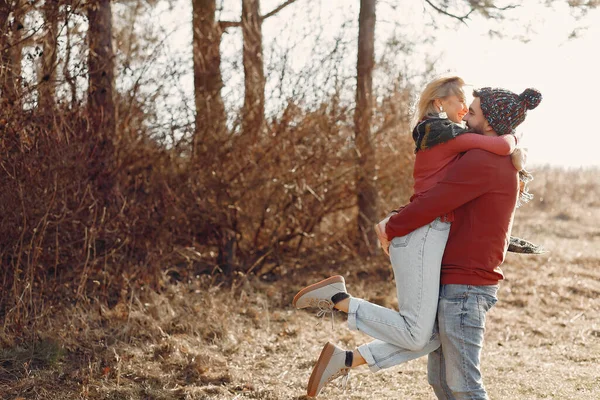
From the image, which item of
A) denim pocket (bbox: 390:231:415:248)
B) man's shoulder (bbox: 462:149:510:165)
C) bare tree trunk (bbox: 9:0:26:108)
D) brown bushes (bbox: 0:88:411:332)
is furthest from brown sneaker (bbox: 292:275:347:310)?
bare tree trunk (bbox: 9:0:26:108)

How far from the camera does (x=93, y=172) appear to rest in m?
6.50

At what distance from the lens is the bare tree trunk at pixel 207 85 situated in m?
7.55

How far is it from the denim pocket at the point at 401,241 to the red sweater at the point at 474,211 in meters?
0.07

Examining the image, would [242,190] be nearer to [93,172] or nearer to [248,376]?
[93,172]

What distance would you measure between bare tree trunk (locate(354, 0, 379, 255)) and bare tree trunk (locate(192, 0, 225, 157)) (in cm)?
170

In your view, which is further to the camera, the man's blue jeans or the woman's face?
the woman's face

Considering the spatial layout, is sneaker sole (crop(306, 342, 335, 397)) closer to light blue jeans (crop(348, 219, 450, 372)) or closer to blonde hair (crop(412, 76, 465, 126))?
light blue jeans (crop(348, 219, 450, 372))

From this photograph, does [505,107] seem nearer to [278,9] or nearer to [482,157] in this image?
[482,157]

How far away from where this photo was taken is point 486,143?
3441 mm

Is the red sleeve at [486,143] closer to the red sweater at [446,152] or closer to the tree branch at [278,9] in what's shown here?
the red sweater at [446,152]

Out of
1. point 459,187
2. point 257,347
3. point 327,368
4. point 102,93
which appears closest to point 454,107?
point 459,187

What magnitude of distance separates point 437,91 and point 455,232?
757 millimetres

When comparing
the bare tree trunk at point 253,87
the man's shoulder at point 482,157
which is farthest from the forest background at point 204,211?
the man's shoulder at point 482,157

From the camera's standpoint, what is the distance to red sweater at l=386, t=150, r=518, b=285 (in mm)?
3438
